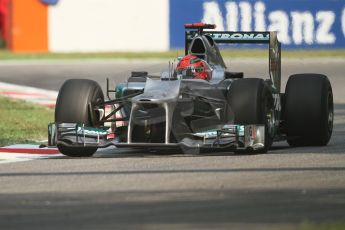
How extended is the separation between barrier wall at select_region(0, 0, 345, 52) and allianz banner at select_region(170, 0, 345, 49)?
3 centimetres

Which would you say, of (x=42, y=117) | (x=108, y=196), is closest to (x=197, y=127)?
(x=108, y=196)

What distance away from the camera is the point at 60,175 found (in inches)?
439

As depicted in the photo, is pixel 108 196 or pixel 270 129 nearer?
pixel 108 196

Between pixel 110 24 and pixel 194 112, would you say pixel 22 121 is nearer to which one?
pixel 194 112

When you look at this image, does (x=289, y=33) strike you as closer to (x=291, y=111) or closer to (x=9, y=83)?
(x=9, y=83)

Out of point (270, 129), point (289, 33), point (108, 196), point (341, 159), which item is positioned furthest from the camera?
point (289, 33)

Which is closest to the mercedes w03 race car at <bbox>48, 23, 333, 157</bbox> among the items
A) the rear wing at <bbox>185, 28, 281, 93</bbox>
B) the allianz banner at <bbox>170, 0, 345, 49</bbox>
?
the rear wing at <bbox>185, 28, 281, 93</bbox>

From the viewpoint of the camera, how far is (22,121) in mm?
17938

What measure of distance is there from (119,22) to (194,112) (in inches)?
783

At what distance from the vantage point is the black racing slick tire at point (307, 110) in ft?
44.4

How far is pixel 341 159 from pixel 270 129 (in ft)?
3.63

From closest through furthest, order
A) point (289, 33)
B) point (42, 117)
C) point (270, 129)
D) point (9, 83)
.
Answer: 1. point (270, 129)
2. point (42, 117)
3. point (9, 83)
4. point (289, 33)

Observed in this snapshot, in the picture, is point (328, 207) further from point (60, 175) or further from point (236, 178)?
point (60, 175)

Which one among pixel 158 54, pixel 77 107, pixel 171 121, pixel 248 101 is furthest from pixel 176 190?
pixel 158 54
